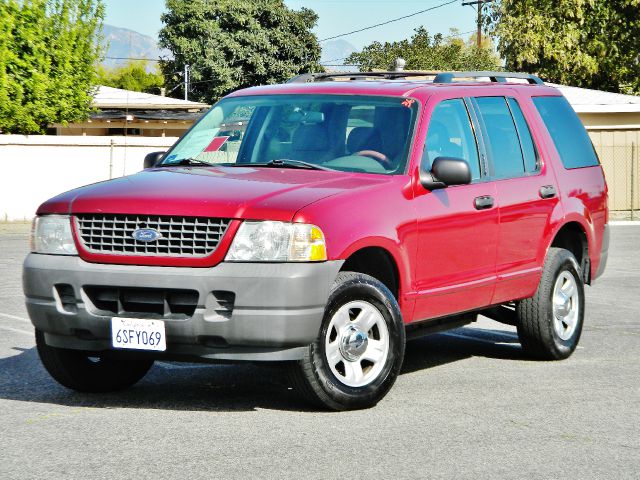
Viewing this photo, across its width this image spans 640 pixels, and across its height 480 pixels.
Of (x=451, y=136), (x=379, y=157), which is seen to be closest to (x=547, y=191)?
(x=451, y=136)

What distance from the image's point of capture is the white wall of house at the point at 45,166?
28.3 metres

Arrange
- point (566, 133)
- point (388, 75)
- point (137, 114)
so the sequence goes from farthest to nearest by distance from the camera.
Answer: point (137, 114) → point (566, 133) → point (388, 75)

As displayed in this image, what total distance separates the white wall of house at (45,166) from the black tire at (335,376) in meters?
21.3

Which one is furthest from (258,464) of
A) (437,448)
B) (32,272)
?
A: (32,272)

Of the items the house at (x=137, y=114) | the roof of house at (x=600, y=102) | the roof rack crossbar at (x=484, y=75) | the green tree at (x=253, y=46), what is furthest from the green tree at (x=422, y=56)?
the roof rack crossbar at (x=484, y=75)

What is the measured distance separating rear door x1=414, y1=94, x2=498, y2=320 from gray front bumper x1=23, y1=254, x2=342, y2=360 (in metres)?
1.07

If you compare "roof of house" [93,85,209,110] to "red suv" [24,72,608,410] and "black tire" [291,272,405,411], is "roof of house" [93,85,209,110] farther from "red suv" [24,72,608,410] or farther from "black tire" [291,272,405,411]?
"black tire" [291,272,405,411]

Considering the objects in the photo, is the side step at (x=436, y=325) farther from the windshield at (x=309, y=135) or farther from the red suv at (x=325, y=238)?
the windshield at (x=309, y=135)

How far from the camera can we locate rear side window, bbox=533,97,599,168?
9805 millimetres

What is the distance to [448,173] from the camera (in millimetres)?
7926

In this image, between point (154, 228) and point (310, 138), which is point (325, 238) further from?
point (310, 138)

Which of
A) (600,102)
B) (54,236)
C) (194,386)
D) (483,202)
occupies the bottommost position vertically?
(194,386)

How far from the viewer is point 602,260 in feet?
34.2

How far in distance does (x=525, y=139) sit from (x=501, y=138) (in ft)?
1.08
